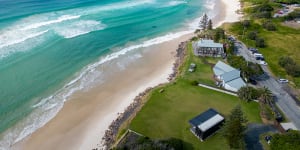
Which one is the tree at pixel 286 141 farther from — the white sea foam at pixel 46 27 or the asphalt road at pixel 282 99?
the white sea foam at pixel 46 27

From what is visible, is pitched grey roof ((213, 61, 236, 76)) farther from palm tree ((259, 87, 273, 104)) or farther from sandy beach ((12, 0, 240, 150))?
sandy beach ((12, 0, 240, 150))

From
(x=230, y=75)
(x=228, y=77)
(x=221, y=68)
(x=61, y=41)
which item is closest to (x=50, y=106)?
(x=61, y=41)

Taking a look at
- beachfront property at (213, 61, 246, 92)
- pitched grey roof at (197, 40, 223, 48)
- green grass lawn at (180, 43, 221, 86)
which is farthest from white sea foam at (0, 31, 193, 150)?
beachfront property at (213, 61, 246, 92)

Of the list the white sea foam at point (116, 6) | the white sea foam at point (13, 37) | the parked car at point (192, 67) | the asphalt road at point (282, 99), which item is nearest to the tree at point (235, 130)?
the asphalt road at point (282, 99)

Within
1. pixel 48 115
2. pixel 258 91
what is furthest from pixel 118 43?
pixel 258 91

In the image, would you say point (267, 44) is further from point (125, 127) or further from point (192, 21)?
point (125, 127)

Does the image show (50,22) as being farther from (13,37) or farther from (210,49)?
(210,49)
